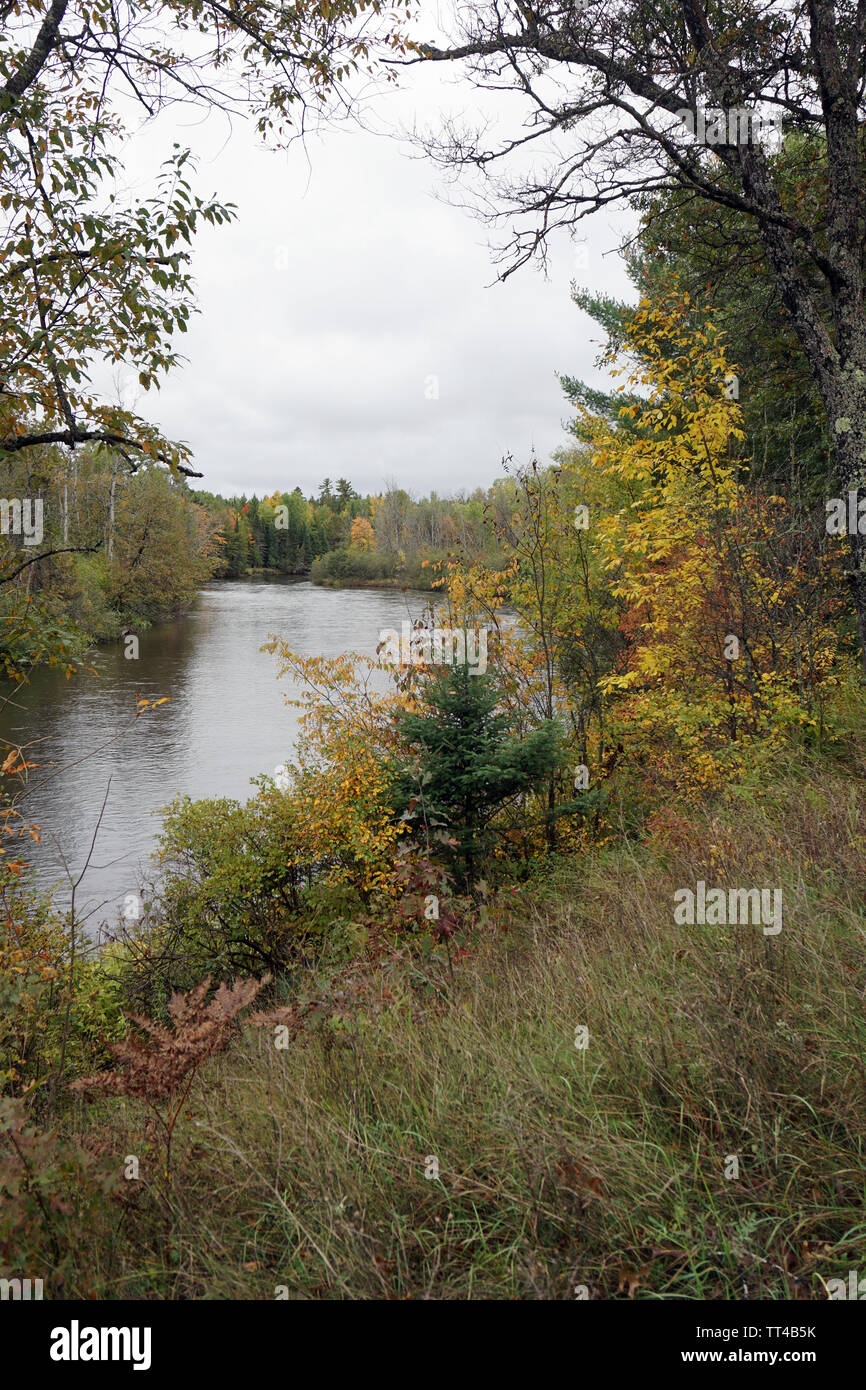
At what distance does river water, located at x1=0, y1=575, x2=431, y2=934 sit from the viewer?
1226 centimetres

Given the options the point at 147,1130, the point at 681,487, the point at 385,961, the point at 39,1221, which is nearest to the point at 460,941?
the point at 385,961

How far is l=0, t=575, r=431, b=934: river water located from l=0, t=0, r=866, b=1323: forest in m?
1.33

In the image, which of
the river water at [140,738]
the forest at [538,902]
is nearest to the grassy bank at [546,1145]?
Result: the forest at [538,902]

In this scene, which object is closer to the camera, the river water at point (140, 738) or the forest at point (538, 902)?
the forest at point (538, 902)

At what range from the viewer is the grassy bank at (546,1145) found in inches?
80.8

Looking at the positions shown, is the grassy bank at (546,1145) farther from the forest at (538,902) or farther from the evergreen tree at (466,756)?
the evergreen tree at (466,756)

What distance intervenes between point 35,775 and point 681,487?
48.9 feet

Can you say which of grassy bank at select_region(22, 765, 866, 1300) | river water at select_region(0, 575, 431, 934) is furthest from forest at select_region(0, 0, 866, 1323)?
river water at select_region(0, 575, 431, 934)

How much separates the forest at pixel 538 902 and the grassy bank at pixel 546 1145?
2cm

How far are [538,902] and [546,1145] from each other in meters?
4.85

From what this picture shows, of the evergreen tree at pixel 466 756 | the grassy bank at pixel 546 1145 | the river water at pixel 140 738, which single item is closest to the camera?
the grassy bank at pixel 546 1145

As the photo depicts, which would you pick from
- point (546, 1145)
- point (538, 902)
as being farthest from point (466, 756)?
point (546, 1145)
